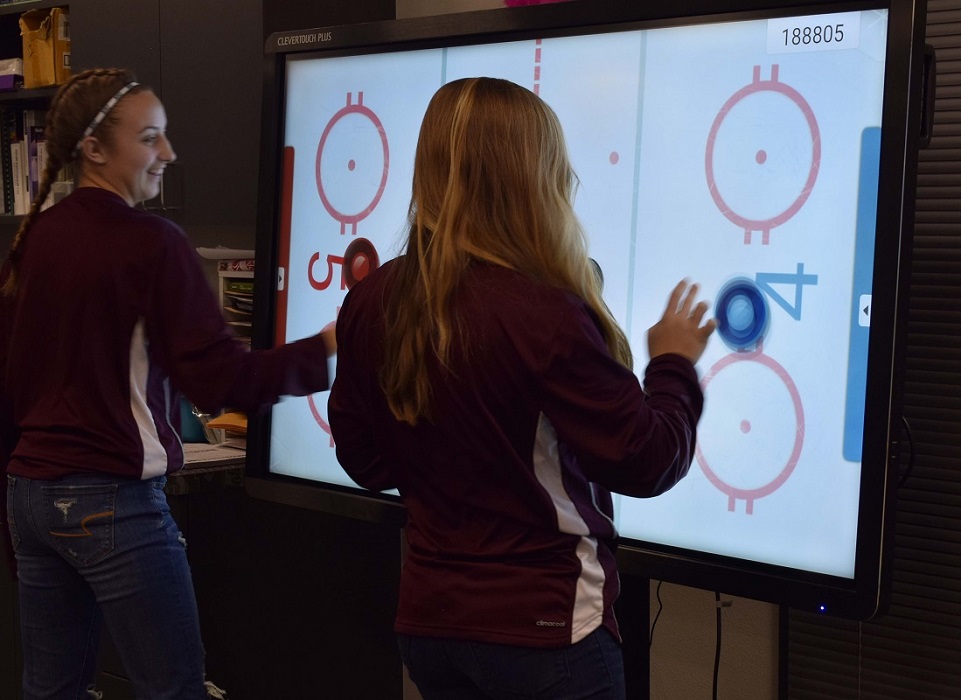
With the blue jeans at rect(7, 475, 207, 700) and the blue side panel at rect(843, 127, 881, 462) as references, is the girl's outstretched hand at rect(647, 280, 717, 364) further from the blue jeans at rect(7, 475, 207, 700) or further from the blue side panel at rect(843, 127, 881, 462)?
the blue jeans at rect(7, 475, 207, 700)

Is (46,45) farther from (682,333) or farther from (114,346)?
(682,333)

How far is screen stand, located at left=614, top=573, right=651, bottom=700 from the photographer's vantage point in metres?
1.68

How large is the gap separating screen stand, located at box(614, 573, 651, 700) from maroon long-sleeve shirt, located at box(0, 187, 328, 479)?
2.08ft

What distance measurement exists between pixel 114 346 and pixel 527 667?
870 mm

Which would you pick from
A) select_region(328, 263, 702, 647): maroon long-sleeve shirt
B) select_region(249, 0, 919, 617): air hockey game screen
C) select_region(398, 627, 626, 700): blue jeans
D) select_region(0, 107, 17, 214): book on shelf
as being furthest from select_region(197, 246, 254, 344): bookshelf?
select_region(398, 627, 626, 700): blue jeans

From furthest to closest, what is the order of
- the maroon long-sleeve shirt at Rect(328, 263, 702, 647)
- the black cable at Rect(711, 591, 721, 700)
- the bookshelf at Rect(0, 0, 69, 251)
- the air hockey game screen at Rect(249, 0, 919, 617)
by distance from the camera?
the bookshelf at Rect(0, 0, 69, 251)
the black cable at Rect(711, 591, 721, 700)
the air hockey game screen at Rect(249, 0, 919, 617)
the maroon long-sleeve shirt at Rect(328, 263, 702, 647)

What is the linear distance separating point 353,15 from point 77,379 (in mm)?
1396

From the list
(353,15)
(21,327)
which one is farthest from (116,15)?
(21,327)

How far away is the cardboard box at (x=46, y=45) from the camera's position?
309 centimetres

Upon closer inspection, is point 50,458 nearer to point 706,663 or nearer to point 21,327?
point 21,327

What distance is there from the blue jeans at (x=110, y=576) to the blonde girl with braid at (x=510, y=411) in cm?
62

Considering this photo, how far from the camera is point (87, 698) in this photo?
1.89m

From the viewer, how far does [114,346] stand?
1647 mm

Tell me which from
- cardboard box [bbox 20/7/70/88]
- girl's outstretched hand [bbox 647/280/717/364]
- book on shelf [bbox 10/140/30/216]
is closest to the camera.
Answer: girl's outstretched hand [bbox 647/280/717/364]
